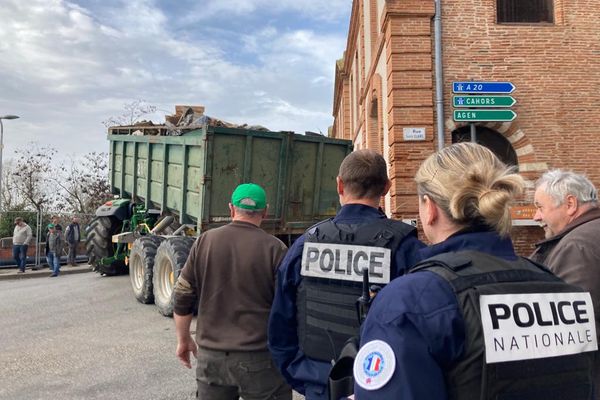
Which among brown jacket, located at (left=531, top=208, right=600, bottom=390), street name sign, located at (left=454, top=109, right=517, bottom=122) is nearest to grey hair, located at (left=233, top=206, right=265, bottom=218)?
brown jacket, located at (left=531, top=208, right=600, bottom=390)

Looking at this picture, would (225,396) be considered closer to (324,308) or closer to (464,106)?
(324,308)

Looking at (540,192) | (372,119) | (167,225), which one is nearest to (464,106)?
(372,119)

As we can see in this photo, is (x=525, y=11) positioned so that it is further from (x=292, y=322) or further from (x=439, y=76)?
(x=292, y=322)

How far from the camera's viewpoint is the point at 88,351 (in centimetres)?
585

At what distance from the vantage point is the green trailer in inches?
282

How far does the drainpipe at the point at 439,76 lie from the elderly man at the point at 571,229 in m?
7.10

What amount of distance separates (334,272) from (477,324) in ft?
3.43

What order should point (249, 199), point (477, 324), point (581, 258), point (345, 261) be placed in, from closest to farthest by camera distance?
point (477, 324), point (345, 261), point (581, 258), point (249, 199)

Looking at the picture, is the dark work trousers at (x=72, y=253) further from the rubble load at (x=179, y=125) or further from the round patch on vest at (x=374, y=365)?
the round patch on vest at (x=374, y=365)

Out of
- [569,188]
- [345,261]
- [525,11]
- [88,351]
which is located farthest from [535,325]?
[525,11]

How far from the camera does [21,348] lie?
605 centimetres

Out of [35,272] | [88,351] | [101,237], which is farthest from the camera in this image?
[35,272]

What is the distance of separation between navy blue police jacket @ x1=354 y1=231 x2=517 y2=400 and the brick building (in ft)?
27.9

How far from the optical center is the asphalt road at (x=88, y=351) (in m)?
4.60
